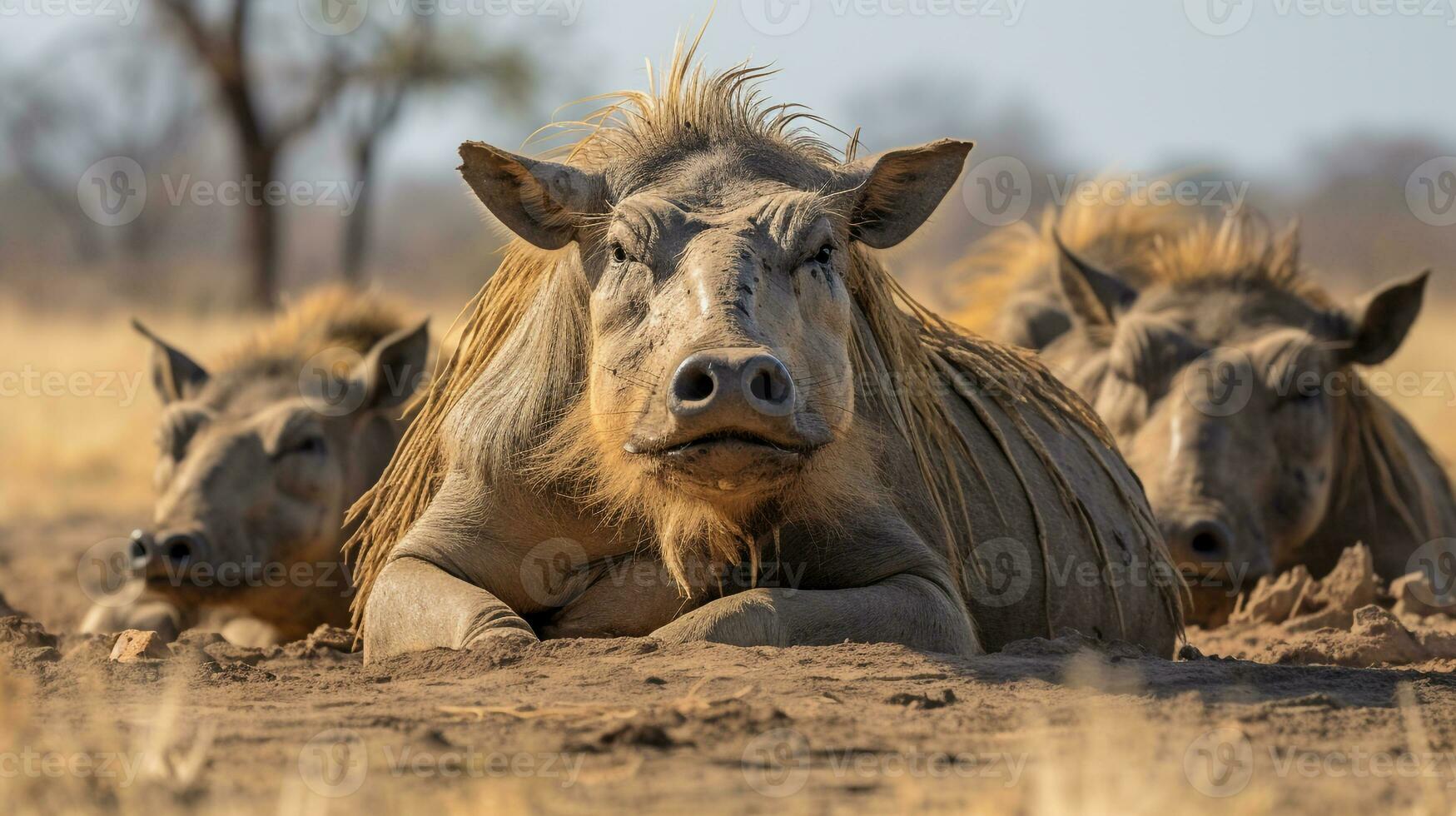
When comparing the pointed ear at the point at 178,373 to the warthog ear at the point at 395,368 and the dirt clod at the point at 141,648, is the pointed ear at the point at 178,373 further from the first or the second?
the dirt clod at the point at 141,648

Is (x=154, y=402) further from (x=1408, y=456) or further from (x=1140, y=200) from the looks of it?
(x=1408, y=456)

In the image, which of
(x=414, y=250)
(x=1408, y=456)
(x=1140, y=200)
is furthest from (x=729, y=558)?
(x=414, y=250)

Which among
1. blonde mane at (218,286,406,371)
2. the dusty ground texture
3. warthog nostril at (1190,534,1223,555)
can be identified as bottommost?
the dusty ground texture

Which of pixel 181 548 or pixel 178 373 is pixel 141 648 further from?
pixel 178 373

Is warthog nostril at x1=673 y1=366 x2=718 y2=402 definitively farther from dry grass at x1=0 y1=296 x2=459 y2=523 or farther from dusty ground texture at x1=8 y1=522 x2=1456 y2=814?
dry grass at x1=0 y1=296 x2=459 y2=523

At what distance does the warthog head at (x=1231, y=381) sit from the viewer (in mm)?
8242

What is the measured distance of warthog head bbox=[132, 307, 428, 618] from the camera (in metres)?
7.93

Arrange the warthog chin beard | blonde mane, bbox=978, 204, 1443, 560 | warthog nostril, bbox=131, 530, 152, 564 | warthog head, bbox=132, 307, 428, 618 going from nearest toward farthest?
the warthog chin beard < warthog nostril, bbox=131, 530, 152, 564 < warthog head, bbox=132, 307, 428, 618 < blonde mane, bbox=978, 204, 1443, 560

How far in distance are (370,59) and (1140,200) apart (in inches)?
768

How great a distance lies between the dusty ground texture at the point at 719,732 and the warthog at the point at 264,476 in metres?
2.57

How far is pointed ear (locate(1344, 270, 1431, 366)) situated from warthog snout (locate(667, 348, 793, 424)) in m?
5.36

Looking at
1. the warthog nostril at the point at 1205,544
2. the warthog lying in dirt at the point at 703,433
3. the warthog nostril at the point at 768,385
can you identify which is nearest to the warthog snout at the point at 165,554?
the warthog lying in dirt at the point at 703,433

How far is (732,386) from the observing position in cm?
443

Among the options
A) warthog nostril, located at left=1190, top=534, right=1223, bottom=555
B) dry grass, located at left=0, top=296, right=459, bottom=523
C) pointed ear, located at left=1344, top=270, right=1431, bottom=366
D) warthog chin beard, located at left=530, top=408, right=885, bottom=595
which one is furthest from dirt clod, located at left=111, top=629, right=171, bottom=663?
pointed ear, located at left=1344, top=270, right=1431, bottom=366
